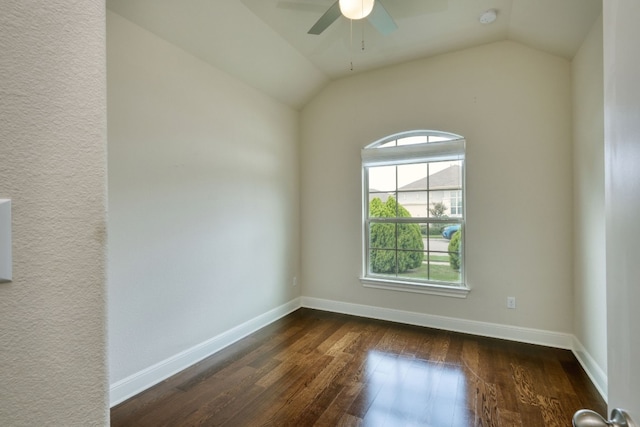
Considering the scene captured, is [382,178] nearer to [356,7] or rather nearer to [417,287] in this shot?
[417,287]

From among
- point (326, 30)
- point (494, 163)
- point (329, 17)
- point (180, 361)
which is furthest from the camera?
point (494, 163)

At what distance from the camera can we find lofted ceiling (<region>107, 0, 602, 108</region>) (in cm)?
230

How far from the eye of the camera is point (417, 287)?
11.3 ft

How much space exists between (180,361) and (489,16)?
3.99 meters

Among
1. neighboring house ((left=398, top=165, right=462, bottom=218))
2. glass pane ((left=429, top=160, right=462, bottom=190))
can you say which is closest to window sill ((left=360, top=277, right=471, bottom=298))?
neighboring house ((left=398, top=165, right=462, bottom=218))

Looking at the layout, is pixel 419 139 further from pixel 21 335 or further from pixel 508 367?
pixel 21 335

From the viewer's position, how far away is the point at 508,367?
2535mm

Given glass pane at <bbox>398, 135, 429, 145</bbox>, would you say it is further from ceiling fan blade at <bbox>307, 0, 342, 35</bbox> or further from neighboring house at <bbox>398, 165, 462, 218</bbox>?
ceiling fan blade at <bbox>307, 0, 342, 35</bbox>

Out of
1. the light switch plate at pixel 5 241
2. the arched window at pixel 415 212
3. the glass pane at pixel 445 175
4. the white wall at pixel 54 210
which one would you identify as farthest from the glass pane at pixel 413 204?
the light switch plate at pixel 5 241

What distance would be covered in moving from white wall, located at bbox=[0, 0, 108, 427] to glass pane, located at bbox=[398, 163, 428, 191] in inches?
132

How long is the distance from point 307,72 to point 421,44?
4.24 ft

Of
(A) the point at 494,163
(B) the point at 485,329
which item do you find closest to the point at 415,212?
(A) the point at 494,163

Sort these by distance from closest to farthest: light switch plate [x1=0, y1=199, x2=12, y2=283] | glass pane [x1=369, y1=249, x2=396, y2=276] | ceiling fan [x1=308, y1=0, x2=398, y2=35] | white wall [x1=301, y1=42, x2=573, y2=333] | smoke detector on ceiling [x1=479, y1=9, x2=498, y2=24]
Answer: light switch plate [x1=0, y1=199, x2=12, y2=283] → ceiling fan [x1=308, y1=0, x2=398, y2=35] → smoke detector on ceiling [x1=479, y1=9, x2=498, y2=24] → white wall [x1=301, y1=42, x2=573, y2=333] → glass pane [x1=369, y1=249, x2=396, y2=276]

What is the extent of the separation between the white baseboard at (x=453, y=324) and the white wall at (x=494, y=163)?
0.06 metres
